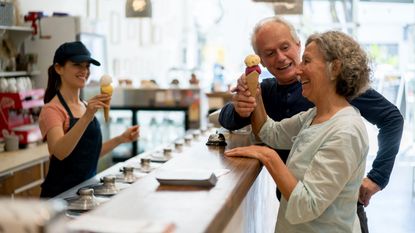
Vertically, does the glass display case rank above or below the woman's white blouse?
below

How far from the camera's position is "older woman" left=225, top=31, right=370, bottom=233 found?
1679mm

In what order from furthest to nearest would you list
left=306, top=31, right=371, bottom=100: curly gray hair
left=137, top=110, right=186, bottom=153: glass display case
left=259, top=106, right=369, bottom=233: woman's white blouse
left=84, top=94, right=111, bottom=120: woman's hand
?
left=137, top=110, right=186, bottom=153: glass display case, left=84, top=94, right=111, bottom=120: woman's hand, left=306, top=31, right=371, bottom=100: curly gray hair, left=259, top=106, right=369, bottom=233: woman's white blouse

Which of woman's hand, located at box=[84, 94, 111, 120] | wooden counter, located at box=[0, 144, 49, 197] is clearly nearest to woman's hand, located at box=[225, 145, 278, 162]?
woman's hand, located at box=[84, 94, 111, 120]

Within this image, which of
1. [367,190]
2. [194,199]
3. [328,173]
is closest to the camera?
[194,199]

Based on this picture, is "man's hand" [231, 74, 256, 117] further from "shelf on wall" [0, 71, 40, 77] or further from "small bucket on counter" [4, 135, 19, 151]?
"shelf on wall" [0, 71, 40, 77]

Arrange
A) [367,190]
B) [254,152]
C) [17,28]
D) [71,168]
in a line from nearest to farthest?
[254,152]
[367,190]
[71,168]
[17,28]

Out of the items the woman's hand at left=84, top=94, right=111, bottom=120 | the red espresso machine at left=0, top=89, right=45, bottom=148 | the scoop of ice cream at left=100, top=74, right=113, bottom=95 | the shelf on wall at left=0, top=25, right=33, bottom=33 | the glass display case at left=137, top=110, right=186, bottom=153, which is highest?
the shelf on wall at left=0, top=25, right=33, bottom=33

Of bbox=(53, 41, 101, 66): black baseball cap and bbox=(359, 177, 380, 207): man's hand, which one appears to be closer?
bbox=(359, 177, 380, 207): man's hand

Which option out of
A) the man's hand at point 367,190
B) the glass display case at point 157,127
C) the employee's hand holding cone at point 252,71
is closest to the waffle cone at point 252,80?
the employee's hand holding cone at point 252,71

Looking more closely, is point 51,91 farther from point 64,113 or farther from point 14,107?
point 14,107

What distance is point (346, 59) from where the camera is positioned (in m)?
1.80

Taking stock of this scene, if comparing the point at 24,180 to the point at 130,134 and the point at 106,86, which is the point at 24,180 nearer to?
the point at 130,134

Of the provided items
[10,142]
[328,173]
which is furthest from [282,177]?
[10,142]

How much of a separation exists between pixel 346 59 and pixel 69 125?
173cm
